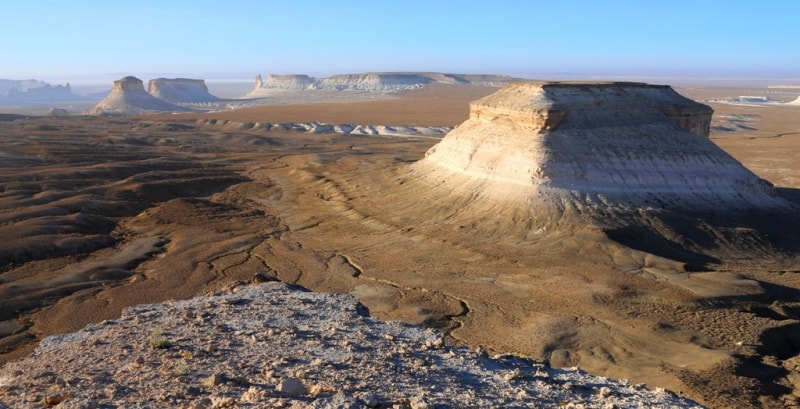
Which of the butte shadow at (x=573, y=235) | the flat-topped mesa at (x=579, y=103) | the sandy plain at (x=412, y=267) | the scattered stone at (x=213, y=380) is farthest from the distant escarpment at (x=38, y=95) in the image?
the scattered stone at (x=213, y=380)

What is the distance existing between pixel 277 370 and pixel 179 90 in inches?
5224

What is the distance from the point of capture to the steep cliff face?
124 meters

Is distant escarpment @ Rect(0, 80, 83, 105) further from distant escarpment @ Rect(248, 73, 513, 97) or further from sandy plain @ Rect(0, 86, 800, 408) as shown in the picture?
sandy plain @ Rect(0, 86, 800, 408)

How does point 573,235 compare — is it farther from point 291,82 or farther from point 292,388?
point 291,82

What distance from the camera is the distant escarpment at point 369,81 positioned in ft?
481

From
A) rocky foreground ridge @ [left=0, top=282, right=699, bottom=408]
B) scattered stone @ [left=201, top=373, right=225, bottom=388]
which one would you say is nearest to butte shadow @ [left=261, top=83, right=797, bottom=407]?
rocky foreground ridge @ [left=0, top=282, right=699, bottom=408]

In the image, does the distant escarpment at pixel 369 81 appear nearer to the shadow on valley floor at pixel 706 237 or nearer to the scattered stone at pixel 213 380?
the shadow on valley floor at pixel 706 237

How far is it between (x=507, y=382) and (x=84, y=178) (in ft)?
91.1

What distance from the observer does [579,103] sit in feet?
73.9

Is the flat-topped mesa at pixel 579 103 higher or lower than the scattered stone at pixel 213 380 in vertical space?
higher

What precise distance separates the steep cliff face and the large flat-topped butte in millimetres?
112469

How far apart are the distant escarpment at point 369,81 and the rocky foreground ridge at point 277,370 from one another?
439 ft

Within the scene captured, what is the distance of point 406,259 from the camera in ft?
58.4

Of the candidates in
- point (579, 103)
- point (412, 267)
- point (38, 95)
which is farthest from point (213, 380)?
point (38, 95)
